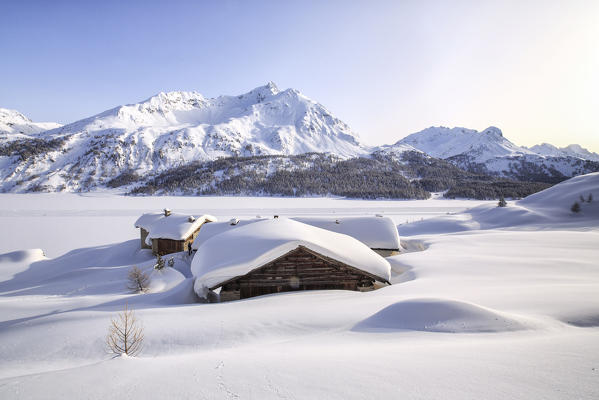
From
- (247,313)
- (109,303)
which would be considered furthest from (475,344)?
(109,303)

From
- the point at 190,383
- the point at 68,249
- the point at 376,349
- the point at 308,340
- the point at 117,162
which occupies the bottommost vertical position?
the point at 68,249

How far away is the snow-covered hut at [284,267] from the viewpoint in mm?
→ 9008

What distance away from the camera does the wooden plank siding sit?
31.3 ft

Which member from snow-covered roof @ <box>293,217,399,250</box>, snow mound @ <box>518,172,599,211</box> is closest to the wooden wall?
snow-covered roof @ <box>293,217,399,250</box>

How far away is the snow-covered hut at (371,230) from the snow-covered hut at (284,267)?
952 centimetres

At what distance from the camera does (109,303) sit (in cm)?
908

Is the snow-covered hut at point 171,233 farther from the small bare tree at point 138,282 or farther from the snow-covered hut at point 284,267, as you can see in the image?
the snow-covered hut at point 284,267

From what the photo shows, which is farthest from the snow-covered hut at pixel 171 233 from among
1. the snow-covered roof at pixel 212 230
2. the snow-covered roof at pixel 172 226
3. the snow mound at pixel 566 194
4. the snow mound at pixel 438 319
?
the snow mound at pixel 566 194

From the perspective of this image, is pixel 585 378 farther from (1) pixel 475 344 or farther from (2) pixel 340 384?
(2) pixel 340 384

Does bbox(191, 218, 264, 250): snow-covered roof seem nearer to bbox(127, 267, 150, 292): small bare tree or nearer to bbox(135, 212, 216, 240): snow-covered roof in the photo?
bbox(135, 212, 216, 240): snow-covered roof

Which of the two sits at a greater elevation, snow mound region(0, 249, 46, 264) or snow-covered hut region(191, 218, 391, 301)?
snow-covered hut region(191, 218, 391, 301)

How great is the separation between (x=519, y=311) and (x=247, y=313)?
21.4ft

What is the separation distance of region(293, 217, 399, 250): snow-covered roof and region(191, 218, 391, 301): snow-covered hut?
9513 millimetres

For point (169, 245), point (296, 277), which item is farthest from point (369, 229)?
point (169, 245)
